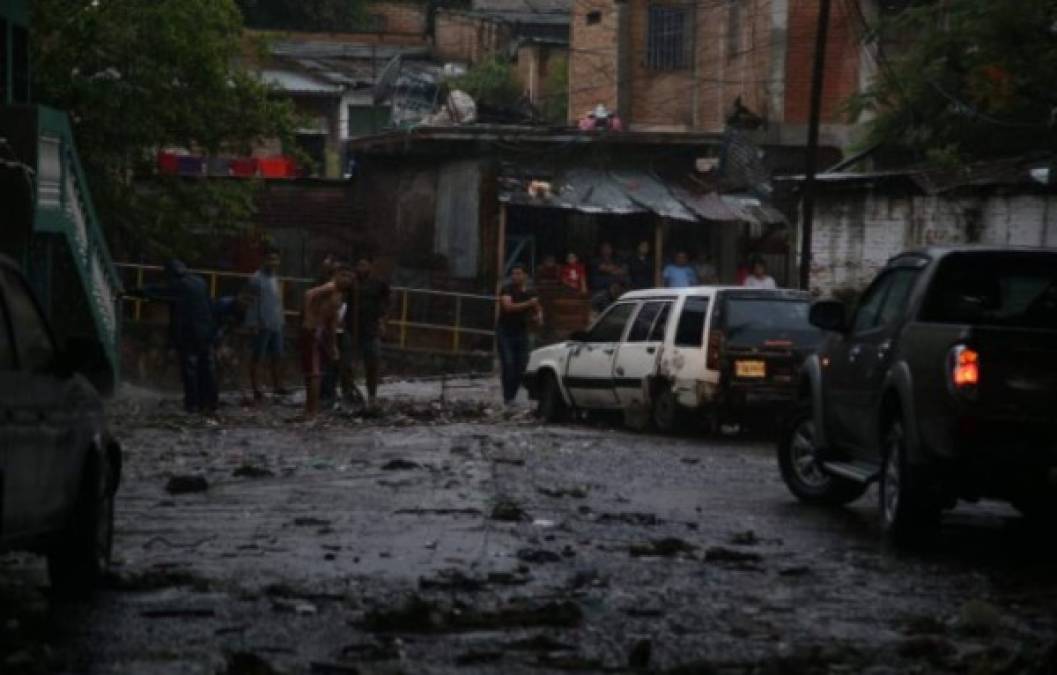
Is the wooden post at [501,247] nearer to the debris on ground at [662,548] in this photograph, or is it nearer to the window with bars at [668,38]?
the window with bars at [668,38]

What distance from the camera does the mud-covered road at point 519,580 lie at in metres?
8.21

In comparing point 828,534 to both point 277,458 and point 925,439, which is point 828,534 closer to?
point 925,439

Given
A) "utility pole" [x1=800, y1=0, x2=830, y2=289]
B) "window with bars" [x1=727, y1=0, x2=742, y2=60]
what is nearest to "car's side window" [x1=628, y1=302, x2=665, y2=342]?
"utility pole" [x1=800, y1=0, x2=830, y2=289]

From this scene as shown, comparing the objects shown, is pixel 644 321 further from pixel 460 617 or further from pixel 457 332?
pixel 457 332

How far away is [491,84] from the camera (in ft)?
207

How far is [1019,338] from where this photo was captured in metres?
11.5

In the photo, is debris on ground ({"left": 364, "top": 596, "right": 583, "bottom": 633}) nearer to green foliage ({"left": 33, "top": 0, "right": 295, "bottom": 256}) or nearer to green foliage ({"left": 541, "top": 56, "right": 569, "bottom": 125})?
green foliage ({"left": 33, "top": 0, "right": 295, "bottom": 256})

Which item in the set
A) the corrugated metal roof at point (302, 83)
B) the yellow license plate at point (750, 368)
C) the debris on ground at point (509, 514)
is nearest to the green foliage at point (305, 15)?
the corrugated metal roof at point (302, 83)

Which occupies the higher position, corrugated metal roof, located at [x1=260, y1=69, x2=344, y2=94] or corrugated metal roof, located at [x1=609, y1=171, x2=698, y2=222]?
corrugated metal roof, located at [x1=260, y1=69, x2=344, y2=94]

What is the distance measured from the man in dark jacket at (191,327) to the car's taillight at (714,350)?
6.69m

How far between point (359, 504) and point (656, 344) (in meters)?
9.40

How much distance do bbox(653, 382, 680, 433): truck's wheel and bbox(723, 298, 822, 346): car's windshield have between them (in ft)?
3.54

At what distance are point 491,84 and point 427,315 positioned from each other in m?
20.7

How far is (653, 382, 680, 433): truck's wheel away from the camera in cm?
2297
